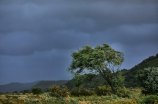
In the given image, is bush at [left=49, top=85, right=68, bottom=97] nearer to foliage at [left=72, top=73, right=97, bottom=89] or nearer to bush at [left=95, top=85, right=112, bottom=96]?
foliage at [left=72, top=73, right=97, bottom=89]

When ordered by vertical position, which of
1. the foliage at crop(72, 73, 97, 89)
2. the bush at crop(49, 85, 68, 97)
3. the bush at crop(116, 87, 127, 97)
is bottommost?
the bush at crop(116, 87, 127, 97)

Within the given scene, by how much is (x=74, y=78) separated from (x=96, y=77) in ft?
17.0

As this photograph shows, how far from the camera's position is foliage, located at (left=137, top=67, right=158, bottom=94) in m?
40.1

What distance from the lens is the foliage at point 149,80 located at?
1577 inches

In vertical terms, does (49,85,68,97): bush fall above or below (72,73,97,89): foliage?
below

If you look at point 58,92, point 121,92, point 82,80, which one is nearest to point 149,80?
point 121,92

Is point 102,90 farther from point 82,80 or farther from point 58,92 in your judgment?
point 58,92

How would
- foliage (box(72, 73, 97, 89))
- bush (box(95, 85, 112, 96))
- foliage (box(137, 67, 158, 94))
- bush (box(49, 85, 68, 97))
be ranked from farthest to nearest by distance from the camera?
foliage (box(72, 73, 97, 89)) → bush (box(95, 85, 112, 96)) → foliage (box(137, 67, 158, 94)) → bush (box(49, 85, 68, 97))

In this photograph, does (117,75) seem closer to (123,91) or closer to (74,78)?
(123,91)

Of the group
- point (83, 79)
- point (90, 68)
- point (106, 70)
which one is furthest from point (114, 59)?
point (83, 79)

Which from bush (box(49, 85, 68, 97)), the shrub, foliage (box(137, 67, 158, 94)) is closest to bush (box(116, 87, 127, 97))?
the shrub

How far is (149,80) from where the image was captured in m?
40.4

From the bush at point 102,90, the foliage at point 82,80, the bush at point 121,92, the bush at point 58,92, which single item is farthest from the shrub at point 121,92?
the bush at point 58,92

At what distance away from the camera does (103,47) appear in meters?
41.6
